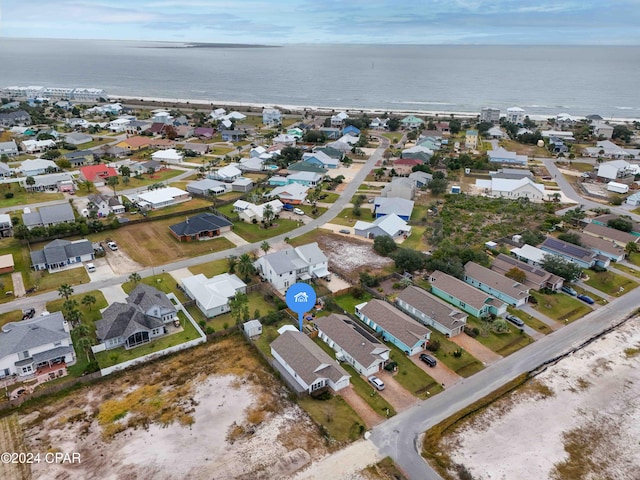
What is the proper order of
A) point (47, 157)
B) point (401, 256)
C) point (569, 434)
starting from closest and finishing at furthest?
point (569, 434), point (401, 256), point (47, 157)

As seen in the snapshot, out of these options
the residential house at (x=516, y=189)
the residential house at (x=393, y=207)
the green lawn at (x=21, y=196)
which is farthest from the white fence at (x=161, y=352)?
the residential house at (x=516, y=189)

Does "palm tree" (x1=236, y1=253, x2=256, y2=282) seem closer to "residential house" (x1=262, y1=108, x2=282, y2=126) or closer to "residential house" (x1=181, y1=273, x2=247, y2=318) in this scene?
"residential house" (x1=181, y1=273, x2=247, y2=318)

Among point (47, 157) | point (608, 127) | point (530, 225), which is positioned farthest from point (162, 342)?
point (608, 127)

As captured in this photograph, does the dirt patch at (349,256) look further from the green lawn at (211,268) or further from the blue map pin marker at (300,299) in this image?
the green lawn at (211,268)

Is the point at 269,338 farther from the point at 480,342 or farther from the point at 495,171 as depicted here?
the point at 495,171

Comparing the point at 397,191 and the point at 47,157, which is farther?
the point at 47,157

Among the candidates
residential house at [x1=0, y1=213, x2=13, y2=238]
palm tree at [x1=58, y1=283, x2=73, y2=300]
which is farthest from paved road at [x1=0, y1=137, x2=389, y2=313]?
residential house at [x1=0, y1=213, x2=13, y2=238]
